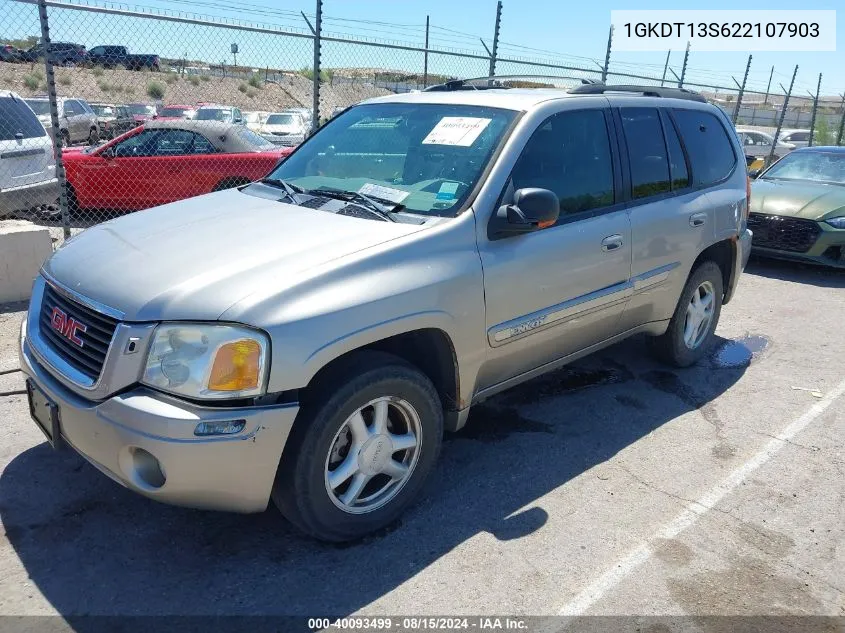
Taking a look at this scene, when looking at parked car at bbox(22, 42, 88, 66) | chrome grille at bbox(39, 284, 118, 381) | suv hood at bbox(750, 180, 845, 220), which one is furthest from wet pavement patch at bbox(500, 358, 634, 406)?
parked car at bbox(22, 42, 88, 66)

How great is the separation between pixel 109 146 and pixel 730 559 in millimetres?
9281

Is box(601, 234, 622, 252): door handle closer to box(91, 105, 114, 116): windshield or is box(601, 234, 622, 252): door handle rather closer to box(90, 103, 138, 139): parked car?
box(90, 103, 138, 139): parked car

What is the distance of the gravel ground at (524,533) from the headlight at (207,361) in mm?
841

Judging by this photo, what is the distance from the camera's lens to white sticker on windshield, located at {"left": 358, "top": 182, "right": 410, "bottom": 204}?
342cm

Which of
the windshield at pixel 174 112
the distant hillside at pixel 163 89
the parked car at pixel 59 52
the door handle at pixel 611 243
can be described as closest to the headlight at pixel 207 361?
the door handle at pixel 611 243

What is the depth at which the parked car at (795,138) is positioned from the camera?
841 inches

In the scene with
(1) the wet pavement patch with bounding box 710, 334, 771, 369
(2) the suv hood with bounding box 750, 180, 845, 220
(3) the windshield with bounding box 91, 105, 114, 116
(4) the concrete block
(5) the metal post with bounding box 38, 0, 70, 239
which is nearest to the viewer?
(1) the wet pavement patch with bounding box 710, 334, 771, 369

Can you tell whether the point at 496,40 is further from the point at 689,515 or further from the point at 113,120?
the point at 113,120

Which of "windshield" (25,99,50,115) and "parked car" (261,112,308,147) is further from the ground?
"windshield" (25,99,50,115)

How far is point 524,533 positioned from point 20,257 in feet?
15.9

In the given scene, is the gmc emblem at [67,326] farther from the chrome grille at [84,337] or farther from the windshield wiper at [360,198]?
the windshield wiper at [360,198]

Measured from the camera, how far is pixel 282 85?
38.7 meters

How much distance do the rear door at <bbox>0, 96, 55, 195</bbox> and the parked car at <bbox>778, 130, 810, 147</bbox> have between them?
66.4 feet

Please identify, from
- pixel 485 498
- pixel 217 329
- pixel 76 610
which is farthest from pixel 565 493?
pixel 76 610
